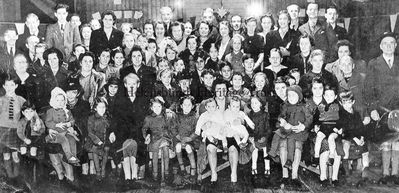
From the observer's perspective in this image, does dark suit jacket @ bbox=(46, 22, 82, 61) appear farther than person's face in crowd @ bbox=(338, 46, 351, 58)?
Yes

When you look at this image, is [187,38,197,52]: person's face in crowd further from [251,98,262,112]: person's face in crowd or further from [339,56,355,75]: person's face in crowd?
[339,56,355,75]: person's face in crowd

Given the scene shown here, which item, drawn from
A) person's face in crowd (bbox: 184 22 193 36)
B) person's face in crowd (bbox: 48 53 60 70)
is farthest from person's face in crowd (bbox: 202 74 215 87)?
person's face in crowd (bbox: 48 53 60 70)

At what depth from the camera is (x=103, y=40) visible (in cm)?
504

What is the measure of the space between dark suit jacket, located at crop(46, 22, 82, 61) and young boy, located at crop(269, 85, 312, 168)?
7.68 feet

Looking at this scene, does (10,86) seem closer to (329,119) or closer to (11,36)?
(11,36)

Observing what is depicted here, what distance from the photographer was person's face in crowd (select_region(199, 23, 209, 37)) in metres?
4.96

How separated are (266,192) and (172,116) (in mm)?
1280

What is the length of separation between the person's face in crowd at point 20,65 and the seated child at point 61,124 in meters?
0.41

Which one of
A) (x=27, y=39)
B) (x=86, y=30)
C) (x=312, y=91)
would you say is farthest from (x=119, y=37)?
(x=312, y=91)

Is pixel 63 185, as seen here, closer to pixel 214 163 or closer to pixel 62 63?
pixel 62 63

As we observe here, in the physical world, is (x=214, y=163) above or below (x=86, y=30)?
below

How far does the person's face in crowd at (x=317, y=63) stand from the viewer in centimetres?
494

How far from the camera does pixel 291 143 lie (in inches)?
195

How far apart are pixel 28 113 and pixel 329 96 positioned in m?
3.24
